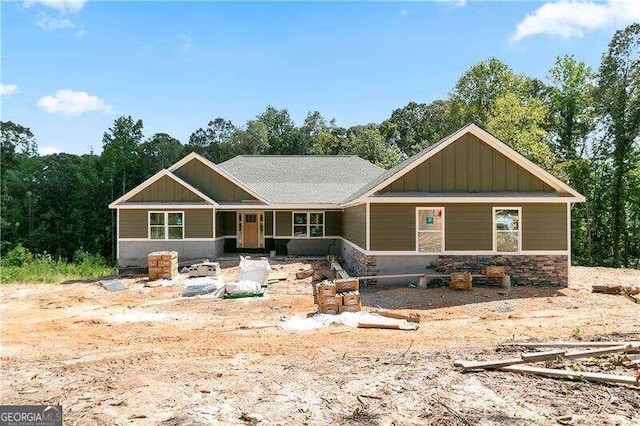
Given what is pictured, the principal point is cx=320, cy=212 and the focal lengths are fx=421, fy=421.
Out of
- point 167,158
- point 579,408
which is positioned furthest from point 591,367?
point 167,158

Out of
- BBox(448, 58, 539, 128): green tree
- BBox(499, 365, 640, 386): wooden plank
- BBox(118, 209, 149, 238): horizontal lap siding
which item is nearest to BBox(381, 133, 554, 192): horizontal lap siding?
BBox(499, 365, 640, 386): wooden plank

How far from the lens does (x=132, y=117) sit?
117 feet

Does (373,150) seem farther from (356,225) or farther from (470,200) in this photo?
(470,200)

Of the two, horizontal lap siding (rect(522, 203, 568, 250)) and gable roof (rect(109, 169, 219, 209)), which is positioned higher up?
gable roof (rect(109, 169, 219, 209))

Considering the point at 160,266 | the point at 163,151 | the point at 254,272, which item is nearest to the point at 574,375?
the point at 254,272

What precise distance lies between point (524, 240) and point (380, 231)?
15.7 ft

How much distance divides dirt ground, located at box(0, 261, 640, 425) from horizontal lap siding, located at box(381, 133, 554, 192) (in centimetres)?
367

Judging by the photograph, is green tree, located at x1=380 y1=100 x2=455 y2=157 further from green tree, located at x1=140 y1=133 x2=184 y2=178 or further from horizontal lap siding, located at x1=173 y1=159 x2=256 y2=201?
horizontal lap siding, located at x1=173 y1=159 x2=256 y2=201

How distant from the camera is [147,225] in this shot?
20000 millimetres

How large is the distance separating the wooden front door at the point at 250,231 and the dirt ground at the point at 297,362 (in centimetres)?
1002

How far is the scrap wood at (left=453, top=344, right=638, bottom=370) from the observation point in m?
6.24

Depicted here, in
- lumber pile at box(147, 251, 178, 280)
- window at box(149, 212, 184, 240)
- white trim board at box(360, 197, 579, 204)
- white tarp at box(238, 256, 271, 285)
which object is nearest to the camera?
white trim board at box(360, 197, 579, 204)

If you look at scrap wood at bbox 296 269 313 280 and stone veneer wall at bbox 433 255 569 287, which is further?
scrap wood at bbox 296 269 313 280

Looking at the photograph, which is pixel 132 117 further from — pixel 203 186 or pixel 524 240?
pixel 524 240
